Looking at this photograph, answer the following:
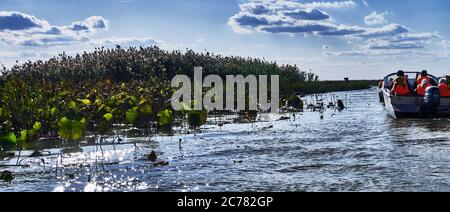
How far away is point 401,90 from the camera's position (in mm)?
20438

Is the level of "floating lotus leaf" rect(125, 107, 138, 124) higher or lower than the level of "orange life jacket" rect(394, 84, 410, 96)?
lower

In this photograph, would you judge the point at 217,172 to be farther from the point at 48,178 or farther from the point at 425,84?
the point at 425,84

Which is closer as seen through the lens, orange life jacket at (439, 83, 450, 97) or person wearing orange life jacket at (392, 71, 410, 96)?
orange life jacket at (439, 83, 450, 97)

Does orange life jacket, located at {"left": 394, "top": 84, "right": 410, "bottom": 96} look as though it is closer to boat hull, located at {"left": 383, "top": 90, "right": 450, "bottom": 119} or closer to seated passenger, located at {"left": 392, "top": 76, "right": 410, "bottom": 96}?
seated passenger, located at {"left": 392, "top": 76, "right": 410, "bottom": 96}

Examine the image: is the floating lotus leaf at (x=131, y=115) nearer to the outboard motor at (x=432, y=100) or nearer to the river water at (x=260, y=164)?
the river water at (x=260, y=164)

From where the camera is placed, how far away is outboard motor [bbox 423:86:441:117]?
19.2m

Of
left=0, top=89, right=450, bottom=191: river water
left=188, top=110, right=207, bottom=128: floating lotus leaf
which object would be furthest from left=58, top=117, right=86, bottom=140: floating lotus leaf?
left=188, top=110, right=207, bottom=128: floating lotus leaf

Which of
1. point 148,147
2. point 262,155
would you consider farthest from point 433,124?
point 148,147

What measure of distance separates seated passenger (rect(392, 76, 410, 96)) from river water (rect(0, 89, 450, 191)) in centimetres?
468

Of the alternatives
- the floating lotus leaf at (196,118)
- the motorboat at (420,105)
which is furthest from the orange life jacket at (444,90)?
the floating lotus leaf at (196,118)

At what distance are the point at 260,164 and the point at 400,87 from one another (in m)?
11.3

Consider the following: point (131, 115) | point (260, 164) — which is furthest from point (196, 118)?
point (260, 164)
